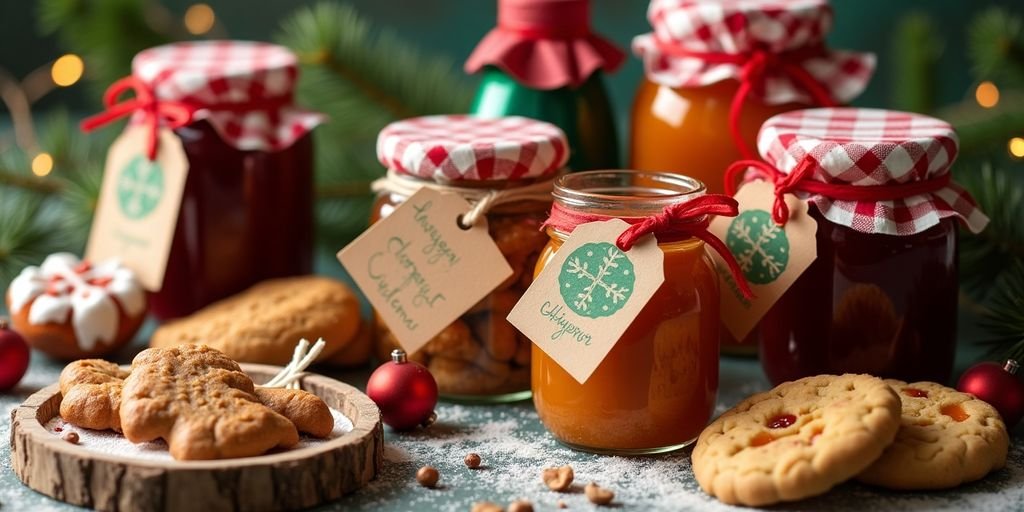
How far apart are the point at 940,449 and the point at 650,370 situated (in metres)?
0.27

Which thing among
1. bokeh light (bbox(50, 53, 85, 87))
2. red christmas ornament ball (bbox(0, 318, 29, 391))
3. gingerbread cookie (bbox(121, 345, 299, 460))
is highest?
bokeh light (bbox(50, 53, 85, 87))

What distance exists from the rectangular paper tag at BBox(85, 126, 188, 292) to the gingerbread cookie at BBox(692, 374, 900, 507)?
0.74m

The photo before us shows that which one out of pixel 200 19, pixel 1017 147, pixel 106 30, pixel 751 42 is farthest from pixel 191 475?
pixel 200 19

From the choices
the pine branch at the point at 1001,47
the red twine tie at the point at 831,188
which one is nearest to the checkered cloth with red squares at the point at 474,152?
the red twine tie at the point at 831,188

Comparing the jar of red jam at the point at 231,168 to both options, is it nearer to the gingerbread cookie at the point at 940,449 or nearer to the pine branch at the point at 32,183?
the pine branch at the point at 32,183

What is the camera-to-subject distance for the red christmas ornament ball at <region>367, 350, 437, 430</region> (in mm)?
1280

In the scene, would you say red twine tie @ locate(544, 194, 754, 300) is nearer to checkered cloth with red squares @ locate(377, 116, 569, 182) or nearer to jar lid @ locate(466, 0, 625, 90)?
checkered cloth with red squares @ locate(377, 116, 569, 182)

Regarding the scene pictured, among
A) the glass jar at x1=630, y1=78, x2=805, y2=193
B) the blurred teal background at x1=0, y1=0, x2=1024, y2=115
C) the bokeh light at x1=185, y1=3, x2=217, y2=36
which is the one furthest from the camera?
the bokeh light at x1=185, y1=3, x2=217, y2=36

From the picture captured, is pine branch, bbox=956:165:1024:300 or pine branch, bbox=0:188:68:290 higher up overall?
pine branch, bbox=956:165:1024:300

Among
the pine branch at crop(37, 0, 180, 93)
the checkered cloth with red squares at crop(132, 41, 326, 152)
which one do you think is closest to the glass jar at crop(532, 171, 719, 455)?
the checkered cloth with red squares at crop(132, 41, 326, 152)

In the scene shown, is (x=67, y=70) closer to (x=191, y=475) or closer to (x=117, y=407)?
(x=117, y=407)

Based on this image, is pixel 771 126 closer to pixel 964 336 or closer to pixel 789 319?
pixel 789 319

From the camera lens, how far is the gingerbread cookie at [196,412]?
3.52 ft

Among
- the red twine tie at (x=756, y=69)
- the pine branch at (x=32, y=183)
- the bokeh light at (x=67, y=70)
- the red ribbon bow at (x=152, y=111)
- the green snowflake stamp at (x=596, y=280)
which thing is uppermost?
the red twine tie at (x=756, y=69)
